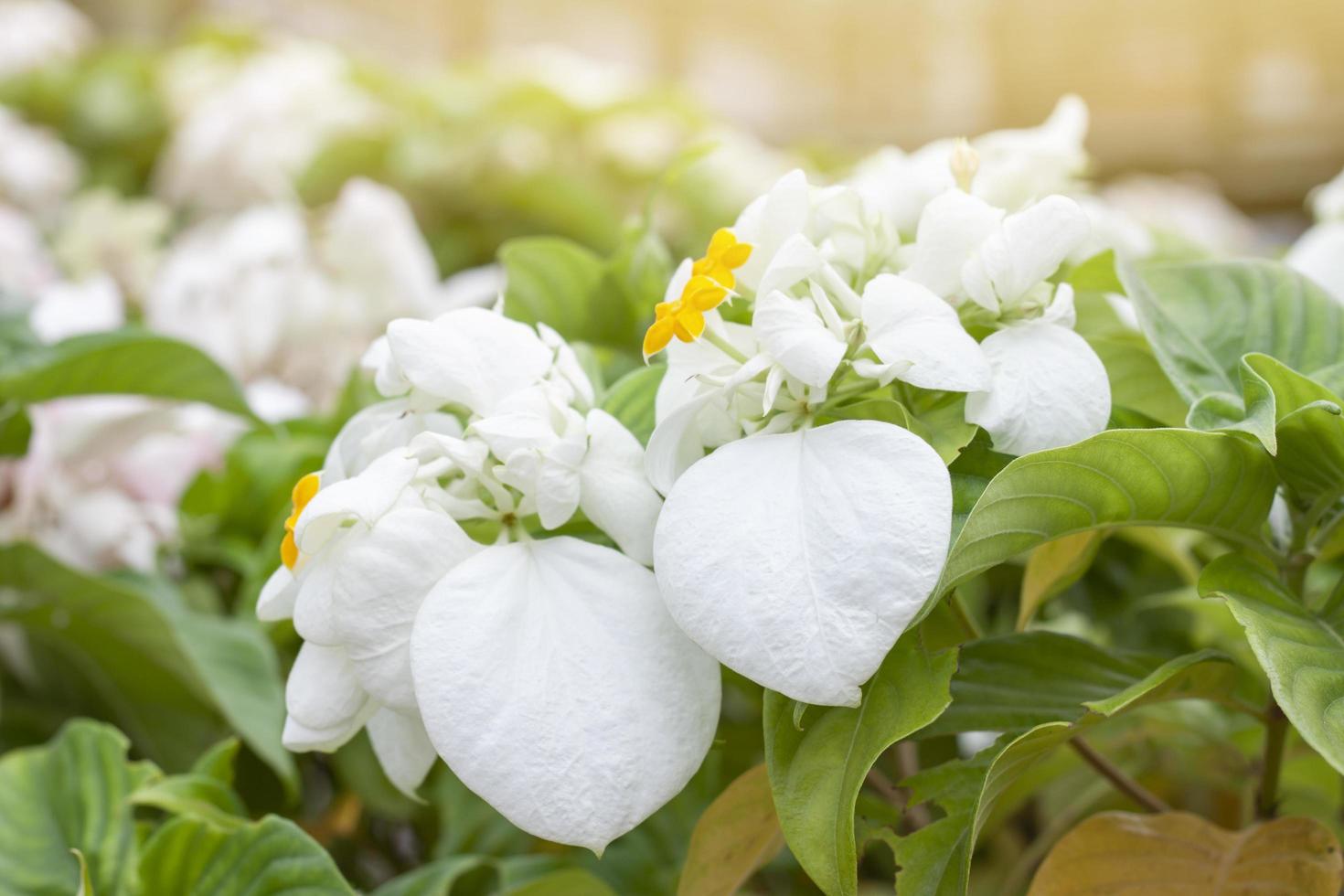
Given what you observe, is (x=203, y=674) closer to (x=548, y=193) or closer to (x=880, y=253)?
(x=880, y=253)

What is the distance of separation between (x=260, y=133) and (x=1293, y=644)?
1.01 meters

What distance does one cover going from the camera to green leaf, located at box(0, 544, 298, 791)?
0.49m

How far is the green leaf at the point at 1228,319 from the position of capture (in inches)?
13.8

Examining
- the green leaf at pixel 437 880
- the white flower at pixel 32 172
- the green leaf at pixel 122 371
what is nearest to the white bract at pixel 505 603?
the green leaf at pixel 437 880

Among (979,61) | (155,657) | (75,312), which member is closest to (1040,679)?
(155,657)

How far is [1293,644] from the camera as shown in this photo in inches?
11.2

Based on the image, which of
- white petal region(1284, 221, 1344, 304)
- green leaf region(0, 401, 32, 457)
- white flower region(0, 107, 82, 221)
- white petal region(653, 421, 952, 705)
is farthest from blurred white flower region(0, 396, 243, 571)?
white flower region(0, 107, 82, 221)

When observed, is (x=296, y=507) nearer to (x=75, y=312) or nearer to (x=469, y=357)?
(x=469, y=357)

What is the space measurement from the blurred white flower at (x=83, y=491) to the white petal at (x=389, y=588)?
33cm

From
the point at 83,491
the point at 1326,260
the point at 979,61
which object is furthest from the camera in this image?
the point at 979,61

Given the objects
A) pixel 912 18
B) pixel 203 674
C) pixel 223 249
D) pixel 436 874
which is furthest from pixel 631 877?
pixel 912 18

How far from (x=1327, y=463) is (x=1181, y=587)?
0.30 metres

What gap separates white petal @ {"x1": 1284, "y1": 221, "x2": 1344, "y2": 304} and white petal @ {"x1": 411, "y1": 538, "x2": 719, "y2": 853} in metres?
0.31

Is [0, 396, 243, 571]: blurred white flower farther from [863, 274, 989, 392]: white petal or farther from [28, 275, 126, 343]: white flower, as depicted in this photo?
[863, 274, 989, 392]: white petal
